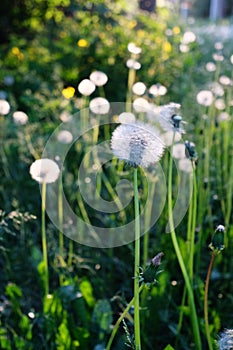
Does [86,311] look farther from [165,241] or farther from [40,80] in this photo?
[40,80]

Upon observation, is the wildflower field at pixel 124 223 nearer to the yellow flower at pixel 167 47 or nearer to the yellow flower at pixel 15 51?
the yellow flower at pixel 167 47

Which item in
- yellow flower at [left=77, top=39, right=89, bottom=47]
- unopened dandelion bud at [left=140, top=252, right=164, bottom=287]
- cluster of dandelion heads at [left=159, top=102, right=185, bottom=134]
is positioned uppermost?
yellow flower at [left=77, top=39, right=89, bottom=47]

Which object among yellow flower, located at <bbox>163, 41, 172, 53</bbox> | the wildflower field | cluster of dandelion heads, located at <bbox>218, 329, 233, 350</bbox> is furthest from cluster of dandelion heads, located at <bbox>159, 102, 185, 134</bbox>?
yellow flower, located at <bbox>163, 41, 172, 53</bbox>

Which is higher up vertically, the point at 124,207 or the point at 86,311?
the point at 124,207

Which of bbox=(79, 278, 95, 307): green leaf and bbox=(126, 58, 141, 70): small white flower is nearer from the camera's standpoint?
bbox=(79, 278, 95, 307): green leaf

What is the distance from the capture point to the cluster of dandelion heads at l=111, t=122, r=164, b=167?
104cm

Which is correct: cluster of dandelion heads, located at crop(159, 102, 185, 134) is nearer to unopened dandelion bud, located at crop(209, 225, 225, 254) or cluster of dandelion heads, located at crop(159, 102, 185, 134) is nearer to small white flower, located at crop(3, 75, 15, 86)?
unopened dandelion bud, located at crop(209, 225, 225, 254)

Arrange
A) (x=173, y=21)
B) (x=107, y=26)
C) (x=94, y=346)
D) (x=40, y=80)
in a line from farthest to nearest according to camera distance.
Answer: (x=173, y=21), (x=107, y=26), (x=40, y=80), (x=94, y=346)

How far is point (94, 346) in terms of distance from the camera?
1479 millimetres

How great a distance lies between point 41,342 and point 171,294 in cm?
41

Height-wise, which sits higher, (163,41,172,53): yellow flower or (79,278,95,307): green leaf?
(163,41,172,53): yellow flower

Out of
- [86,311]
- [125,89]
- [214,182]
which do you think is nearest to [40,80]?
[125,89]

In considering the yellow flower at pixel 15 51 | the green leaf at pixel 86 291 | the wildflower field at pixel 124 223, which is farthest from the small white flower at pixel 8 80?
the green leaf at pixel 86 291

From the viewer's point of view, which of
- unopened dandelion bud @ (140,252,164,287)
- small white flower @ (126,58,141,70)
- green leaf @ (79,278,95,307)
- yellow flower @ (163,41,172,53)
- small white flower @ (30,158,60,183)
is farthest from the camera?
yellow flower @ (163,41,172,53)
